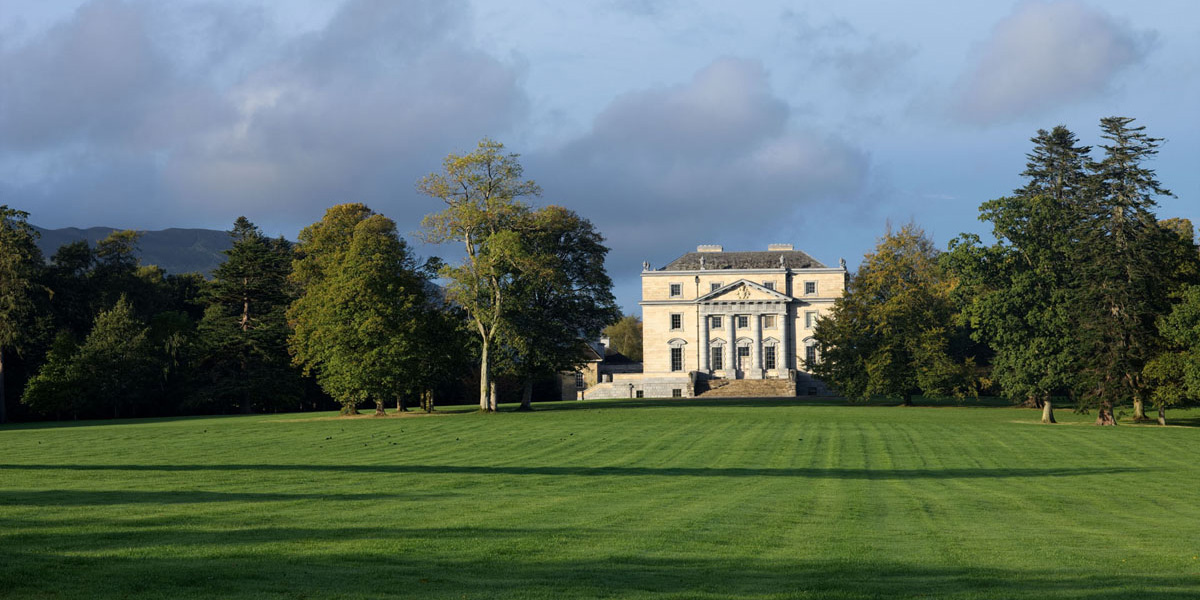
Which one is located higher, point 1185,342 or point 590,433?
point 1185,342

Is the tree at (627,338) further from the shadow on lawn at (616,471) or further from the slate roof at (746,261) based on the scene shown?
the shadow on lawn at (616,471)

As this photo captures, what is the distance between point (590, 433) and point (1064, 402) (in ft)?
175

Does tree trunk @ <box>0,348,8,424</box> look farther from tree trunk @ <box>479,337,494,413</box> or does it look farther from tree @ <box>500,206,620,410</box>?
tree @ <box>500,206,620,410</box>

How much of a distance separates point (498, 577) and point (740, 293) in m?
95.6

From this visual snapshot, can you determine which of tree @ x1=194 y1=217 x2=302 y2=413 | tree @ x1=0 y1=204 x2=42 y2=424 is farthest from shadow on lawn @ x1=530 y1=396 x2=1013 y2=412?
tree @ x1=0 y1=204 x2=42 y2=424

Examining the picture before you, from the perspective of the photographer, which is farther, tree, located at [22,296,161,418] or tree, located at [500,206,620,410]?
tree, located at [22,296,161,418]

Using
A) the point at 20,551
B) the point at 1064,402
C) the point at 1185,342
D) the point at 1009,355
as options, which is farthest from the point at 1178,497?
the point at 1064,402

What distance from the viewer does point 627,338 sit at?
151 metres

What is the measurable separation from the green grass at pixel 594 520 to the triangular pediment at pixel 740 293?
70.1 metres

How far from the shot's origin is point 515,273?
205 ft

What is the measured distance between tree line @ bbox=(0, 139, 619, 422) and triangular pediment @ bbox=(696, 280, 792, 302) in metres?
32.5

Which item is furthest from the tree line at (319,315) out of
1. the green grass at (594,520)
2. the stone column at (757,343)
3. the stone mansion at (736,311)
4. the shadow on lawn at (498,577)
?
the shadow on lawn at (498,577)

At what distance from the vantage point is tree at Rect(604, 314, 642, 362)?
494 feet

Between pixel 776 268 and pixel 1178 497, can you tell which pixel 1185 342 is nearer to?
pixel 1178 497
